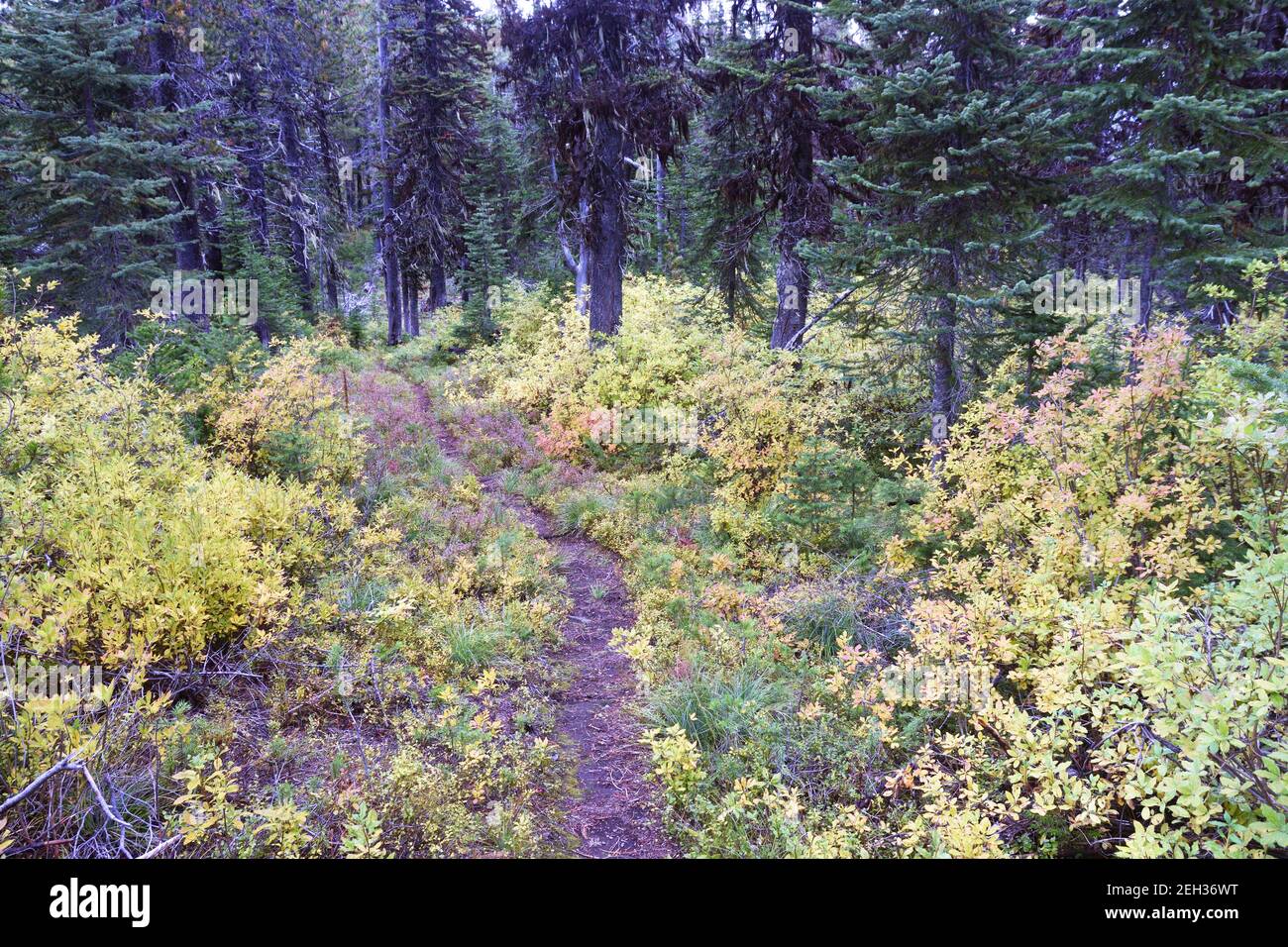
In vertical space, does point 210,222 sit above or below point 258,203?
below

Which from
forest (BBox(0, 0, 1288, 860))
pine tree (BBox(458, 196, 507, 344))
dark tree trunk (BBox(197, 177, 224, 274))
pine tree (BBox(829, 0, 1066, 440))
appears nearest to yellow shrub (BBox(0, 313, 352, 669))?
forest (BBox(0, 0, 1288, 860))

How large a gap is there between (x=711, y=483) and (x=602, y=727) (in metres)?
5.27

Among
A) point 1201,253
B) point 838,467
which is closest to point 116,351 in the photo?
point 838,467

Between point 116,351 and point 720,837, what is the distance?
13.5 meters

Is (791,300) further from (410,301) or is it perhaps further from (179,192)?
(410,301)

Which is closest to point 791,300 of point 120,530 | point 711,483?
point 711,483

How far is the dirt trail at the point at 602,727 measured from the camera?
161 inches

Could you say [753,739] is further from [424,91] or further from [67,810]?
[424,91]

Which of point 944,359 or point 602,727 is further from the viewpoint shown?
point 944,359

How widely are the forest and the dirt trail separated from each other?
41 mm

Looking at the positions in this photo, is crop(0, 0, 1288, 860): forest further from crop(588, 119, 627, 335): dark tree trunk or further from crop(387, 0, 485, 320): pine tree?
crop(387, 0, 485, 320): pine tree

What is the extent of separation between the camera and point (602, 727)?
17.3 feet

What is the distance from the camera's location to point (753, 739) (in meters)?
4.58
